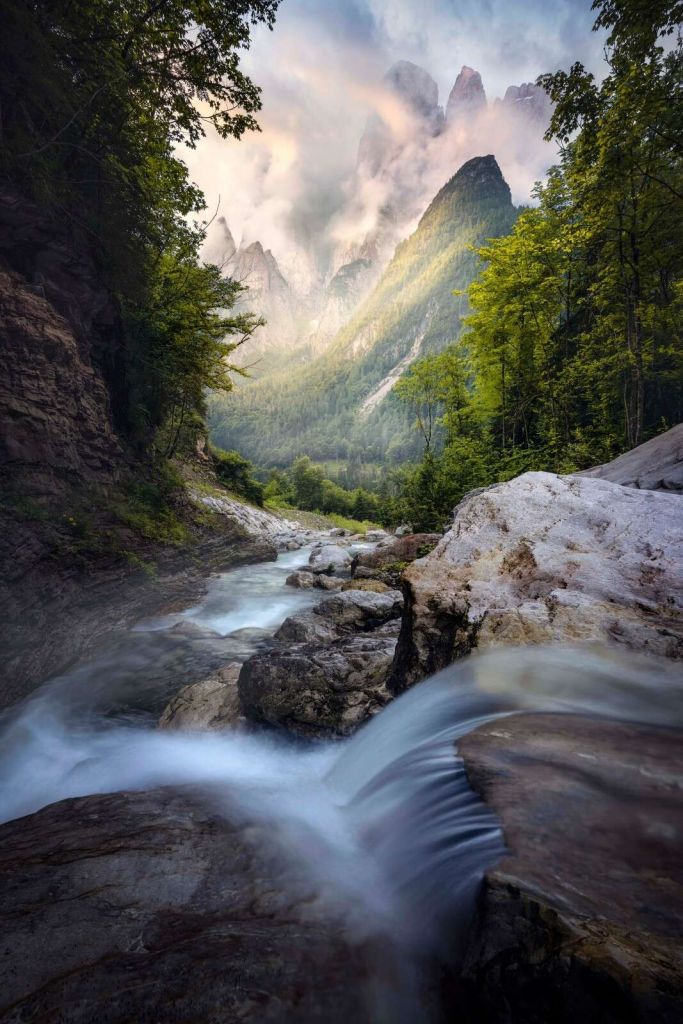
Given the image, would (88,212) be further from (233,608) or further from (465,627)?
(465,627)

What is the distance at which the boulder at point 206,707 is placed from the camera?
482 cm

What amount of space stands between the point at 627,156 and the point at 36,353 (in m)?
13.7

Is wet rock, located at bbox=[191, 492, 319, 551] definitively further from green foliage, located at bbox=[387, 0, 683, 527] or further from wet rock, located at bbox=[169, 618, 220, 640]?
wet rock, located at bbox=[169, 618, 220, 640]

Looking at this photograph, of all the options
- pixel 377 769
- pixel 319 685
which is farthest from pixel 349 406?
pixel 377 769

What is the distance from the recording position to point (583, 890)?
125 cm

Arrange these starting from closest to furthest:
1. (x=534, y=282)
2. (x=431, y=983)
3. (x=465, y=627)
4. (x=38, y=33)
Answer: (x=431, y=983), (x=465, y=627), (x=38, y=33), (x=534, y=282)

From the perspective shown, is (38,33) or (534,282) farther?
(534,282)

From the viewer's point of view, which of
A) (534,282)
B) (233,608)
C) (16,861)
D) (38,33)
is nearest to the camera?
(16,861)

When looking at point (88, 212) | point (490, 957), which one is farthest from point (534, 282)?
point (490, 957)

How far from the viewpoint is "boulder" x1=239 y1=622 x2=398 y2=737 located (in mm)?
4312

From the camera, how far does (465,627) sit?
11.2 feet

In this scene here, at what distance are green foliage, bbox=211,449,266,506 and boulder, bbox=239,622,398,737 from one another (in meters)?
23.1

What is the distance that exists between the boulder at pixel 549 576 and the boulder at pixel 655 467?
4.64ft

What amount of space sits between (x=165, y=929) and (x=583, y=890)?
174cm
